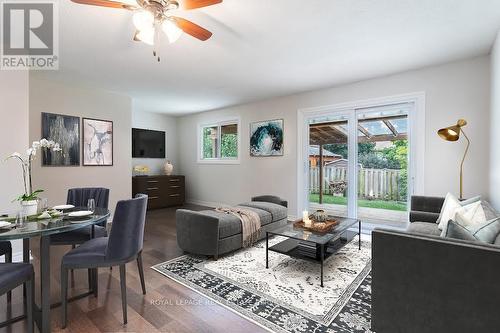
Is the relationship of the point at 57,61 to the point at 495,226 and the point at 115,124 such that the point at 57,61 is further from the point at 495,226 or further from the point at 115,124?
the point at 495,226

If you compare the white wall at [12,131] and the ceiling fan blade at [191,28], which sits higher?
the ceiling fan blade at [191,28]

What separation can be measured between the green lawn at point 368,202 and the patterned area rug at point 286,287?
1355 millimetres

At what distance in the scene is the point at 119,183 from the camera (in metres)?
5.02

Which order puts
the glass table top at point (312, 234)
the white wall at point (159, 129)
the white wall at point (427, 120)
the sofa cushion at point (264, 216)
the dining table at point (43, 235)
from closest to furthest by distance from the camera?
the dining table at point (43, 235) → the glass table top at point (312, 234) → the white wall at point (427, 120) → the sofa cushion at point (264, 216) → the white wall at point (159, 129)

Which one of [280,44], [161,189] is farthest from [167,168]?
[280,44]

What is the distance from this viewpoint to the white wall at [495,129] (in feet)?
8.48

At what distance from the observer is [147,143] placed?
646 cm

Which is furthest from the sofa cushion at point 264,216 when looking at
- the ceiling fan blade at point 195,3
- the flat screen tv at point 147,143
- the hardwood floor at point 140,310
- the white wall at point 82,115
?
the flat screen tv at point 147,143

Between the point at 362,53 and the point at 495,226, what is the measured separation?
2366 millimetres

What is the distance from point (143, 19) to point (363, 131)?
3762 mm

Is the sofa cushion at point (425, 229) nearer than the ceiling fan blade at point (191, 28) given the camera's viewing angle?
No

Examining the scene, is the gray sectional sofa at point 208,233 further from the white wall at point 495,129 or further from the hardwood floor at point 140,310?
the white wall at point 495,129

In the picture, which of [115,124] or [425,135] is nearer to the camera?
[425,135]

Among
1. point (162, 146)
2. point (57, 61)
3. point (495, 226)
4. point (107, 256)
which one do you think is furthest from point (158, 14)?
point (162, 146)
